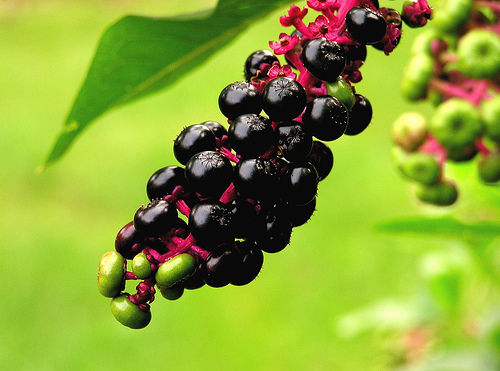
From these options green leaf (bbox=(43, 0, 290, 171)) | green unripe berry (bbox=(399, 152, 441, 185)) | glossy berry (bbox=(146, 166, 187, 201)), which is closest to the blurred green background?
Answer: green leaf (bbox=(43, 0, 290, 171))

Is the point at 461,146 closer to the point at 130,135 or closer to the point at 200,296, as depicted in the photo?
the point at 200,296

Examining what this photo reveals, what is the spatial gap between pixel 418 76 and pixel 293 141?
28cm

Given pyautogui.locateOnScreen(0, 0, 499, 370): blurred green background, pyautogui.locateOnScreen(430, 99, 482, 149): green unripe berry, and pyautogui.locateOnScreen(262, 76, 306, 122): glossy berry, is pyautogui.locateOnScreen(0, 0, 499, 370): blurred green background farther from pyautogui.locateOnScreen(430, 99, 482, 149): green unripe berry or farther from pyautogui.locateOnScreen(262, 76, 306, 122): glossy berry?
pyautogui.locateOnScreen(430, 99, 482, 149): green unripe berry

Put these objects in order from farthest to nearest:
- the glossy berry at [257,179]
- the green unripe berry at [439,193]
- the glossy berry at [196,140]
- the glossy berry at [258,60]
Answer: the glossy berry at [258,60], the glossy berry at [196,140], the glossy berry at [257,179], the green unripe berry at [439,193]

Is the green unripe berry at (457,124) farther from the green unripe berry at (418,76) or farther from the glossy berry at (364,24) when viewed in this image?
the glossy berry at (364,24)

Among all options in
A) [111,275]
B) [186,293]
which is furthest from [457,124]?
[186,293]

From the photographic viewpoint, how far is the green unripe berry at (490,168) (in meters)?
0.91

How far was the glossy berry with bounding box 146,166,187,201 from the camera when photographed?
1.25m

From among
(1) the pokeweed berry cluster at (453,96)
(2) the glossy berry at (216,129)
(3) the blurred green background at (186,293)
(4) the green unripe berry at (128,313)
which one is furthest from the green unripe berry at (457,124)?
(3) the blurred green background at (186,293)

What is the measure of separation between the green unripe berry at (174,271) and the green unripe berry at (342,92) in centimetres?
37

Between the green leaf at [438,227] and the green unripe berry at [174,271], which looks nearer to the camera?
the green unripe berry at [174,271]

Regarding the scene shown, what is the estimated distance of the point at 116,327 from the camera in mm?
5914

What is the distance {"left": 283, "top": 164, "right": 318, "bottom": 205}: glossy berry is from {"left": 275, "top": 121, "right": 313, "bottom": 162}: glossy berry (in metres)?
0.02

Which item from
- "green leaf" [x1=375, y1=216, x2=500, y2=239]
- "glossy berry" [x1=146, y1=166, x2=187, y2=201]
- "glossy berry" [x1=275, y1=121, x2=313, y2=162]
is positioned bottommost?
"glossy berry" [x1=146, y1=166, x2=187, y2=201]
